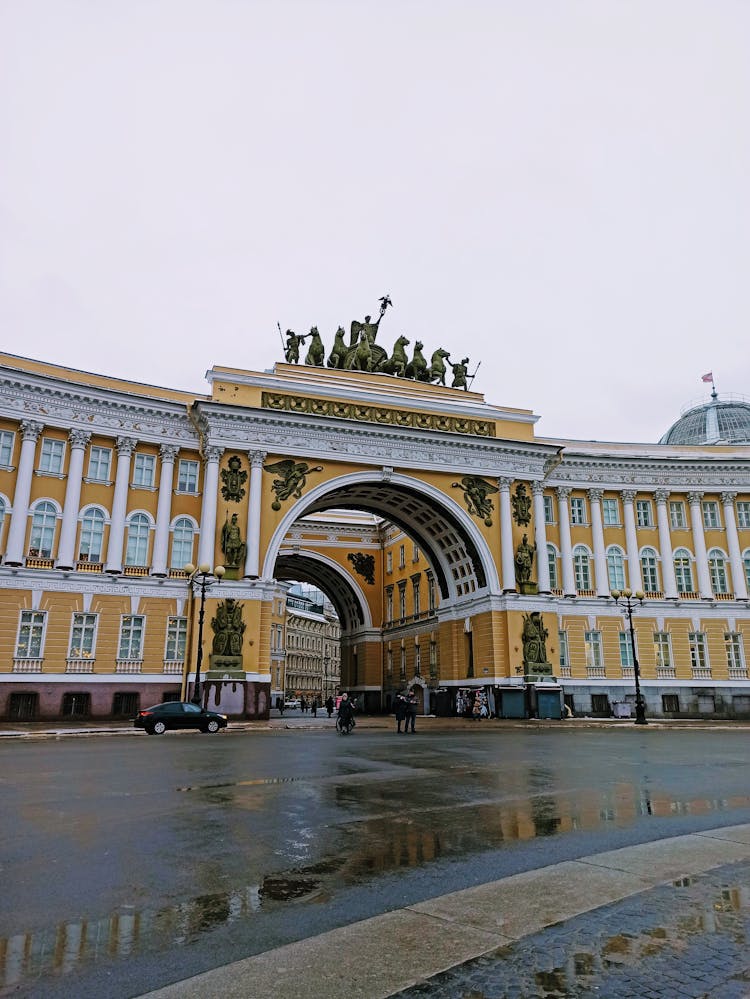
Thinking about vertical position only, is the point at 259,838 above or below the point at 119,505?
below

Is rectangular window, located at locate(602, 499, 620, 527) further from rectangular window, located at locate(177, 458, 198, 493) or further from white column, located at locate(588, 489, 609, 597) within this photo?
rectangular window, located at locate(177, 458, 198, 493)

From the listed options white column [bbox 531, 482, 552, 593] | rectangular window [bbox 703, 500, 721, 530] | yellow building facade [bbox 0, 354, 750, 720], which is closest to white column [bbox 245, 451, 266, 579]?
yellow building facade [bbox 0, 354, 750, 720]

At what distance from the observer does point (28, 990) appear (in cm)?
404

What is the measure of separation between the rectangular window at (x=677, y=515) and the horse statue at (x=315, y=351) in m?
25.7

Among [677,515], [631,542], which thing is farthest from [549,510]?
[677,515]

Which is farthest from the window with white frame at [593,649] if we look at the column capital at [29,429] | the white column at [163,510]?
the column capital at [29,429]

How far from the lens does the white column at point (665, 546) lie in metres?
47.1

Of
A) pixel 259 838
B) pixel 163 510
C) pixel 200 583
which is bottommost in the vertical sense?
pixel 259 838

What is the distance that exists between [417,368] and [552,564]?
15445 mm

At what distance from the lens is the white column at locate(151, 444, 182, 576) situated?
36656 millimetres

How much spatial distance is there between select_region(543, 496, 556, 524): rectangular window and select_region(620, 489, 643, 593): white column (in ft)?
16.3

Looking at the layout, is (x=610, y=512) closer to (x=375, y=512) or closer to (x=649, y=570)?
(x=649, y=570)

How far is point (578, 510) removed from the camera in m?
48.2

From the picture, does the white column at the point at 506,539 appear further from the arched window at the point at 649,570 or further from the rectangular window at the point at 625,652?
the arched window at the point at 649,570
